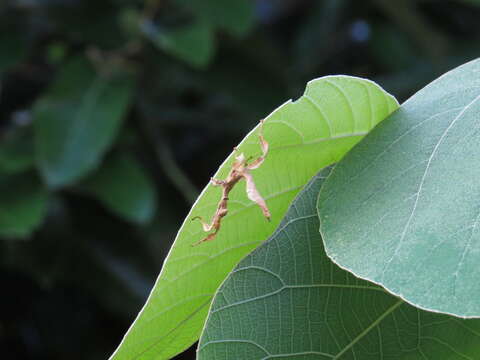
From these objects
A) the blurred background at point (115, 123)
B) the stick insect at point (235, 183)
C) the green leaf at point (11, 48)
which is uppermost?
the green leaf at point (11, 48)

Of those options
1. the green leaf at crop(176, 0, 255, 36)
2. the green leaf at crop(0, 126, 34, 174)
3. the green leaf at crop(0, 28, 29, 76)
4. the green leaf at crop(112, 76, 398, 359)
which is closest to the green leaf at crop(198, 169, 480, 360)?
the green leaf at crop(112, 76, 398, 359)

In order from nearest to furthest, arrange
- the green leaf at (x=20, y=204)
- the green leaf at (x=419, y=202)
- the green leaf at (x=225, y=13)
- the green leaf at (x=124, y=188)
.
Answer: the green leaf at (x=419, y=202) → the green leaf at (x=20, y=204) → the green leaf at (x=124, y=188) → the green leaf at (x=225, y=13)

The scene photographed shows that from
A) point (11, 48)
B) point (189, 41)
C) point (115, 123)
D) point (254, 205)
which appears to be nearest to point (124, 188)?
point (115, 123)

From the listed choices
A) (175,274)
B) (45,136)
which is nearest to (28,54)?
(45,136)

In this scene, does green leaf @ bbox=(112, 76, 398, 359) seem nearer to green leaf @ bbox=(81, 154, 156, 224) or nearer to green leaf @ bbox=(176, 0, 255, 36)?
green leaf @ bbox=(81, 154, 156, 224)

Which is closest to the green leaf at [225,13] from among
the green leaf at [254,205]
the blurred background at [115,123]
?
the blurred background at [115,123]

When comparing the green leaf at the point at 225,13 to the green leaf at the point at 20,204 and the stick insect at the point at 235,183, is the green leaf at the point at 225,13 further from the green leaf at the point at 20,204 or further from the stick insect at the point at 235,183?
the stick insect at the point at 235,183

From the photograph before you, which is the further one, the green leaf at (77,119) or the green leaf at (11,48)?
the green leaf at (11,48)
